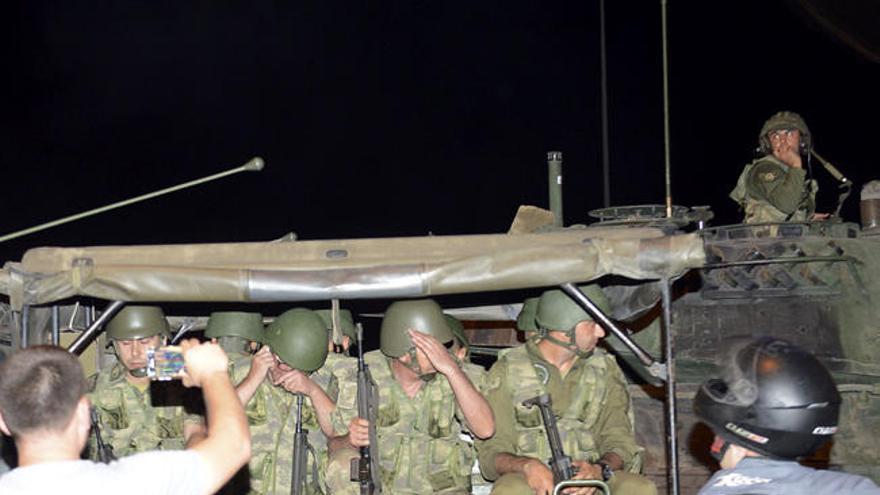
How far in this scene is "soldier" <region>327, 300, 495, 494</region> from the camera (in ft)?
25.2

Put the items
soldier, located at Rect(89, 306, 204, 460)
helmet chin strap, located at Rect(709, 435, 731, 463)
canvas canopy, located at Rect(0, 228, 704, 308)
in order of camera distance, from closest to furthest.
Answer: helmet chin strap, located at Rect(709, 435, 731, 463) → canvas canopy, located at Rect(0, 228, 704, 308) → soldier, located at Rect(89, 306, 204, 460)

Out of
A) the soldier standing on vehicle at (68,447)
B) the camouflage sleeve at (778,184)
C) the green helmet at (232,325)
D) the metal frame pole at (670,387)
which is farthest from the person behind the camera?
the camouflage sleeve at (778,184)

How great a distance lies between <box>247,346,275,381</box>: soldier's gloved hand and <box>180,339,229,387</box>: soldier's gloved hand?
12.2 feet

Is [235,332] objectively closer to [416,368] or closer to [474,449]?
[416,368]

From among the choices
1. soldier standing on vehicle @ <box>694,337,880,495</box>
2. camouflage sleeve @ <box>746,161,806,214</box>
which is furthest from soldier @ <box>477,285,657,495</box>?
camouflage sleeve @ <box>746,161,806,214</box>

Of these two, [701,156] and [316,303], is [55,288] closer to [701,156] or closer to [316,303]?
[316,303]

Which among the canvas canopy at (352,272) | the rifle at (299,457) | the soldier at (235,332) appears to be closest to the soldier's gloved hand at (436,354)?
the rifle at (299,457)

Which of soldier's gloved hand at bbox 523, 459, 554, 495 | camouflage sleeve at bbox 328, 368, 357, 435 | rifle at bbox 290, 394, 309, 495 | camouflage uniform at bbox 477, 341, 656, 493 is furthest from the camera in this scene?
camouflage sleeve at bbox 328, 368, 357, 435

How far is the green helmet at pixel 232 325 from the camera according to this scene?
818 centimetres

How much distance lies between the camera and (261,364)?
791cm

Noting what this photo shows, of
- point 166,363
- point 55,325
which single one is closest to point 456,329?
point 55,325

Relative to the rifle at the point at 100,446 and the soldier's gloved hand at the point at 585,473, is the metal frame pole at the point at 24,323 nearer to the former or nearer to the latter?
the rifle at the point at 100,446

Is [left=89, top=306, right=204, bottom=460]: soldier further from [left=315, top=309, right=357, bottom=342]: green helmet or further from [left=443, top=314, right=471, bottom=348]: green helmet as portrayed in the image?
[left=443, top=314, right=471, bottom=348]: green helmet

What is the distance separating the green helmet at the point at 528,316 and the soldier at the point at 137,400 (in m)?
2.37
